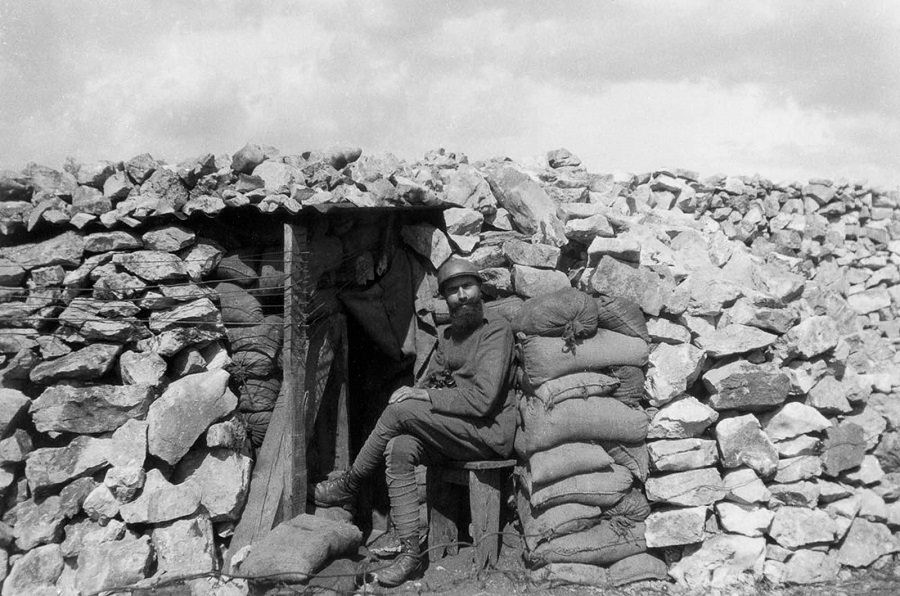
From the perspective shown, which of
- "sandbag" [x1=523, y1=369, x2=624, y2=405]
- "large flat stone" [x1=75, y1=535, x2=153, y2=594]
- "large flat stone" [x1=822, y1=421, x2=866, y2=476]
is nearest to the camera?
"large flat stone" [x1=75, y1=535, x2=153, y2=594]

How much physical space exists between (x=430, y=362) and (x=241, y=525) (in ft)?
7.02

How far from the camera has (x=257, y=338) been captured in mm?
6000

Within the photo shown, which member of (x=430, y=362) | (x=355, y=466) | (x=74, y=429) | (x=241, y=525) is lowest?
(x=241, y=525)

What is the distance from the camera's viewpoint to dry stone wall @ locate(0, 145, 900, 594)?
5.29 m

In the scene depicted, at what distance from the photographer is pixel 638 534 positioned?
5.28 meters

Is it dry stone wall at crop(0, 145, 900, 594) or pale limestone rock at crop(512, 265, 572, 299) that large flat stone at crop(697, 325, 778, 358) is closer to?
dry stone wall at crop(0, 145, 900, 594)

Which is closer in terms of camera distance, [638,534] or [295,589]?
[295,589]

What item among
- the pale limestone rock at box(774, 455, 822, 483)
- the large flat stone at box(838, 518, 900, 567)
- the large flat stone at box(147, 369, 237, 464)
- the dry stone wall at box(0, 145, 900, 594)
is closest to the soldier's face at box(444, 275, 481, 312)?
the dry stone wall at box(0, 145, 900, 594)

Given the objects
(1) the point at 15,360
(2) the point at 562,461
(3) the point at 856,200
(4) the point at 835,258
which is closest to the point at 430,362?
(2) the point at 562,461

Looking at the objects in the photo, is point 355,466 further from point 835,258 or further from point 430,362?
point 835,258

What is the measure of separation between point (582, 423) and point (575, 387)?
0.95ft

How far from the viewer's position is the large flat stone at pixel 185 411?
538 centimetres

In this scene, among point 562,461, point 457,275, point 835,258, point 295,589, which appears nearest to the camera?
point 295,589

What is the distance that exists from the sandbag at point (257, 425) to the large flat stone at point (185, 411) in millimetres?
350
